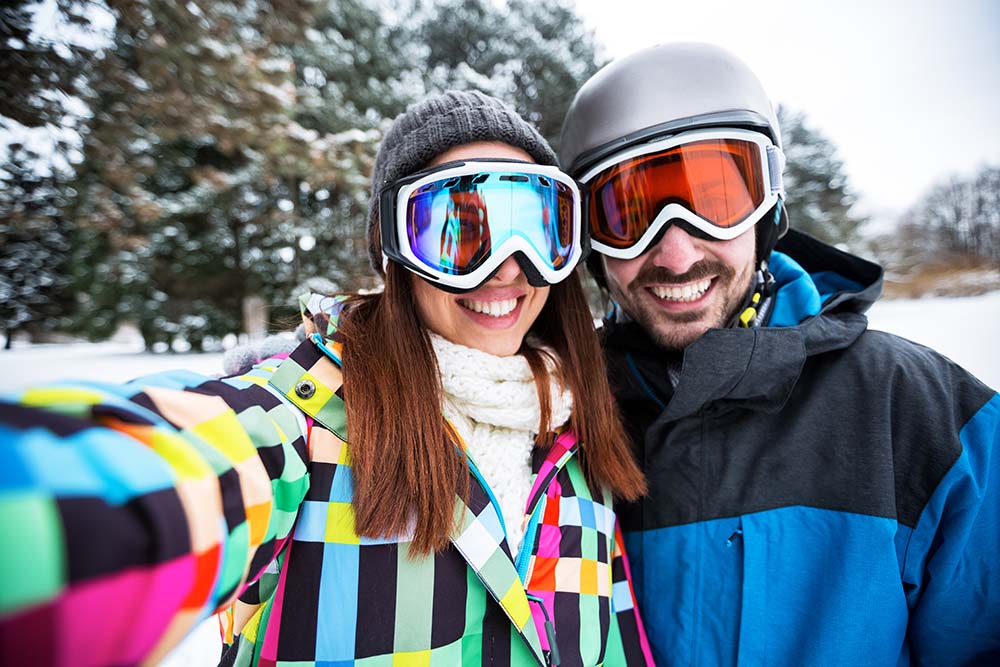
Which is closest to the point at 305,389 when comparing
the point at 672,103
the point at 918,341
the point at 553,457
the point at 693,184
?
the point at 553,457

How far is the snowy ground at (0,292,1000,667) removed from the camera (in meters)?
2.71

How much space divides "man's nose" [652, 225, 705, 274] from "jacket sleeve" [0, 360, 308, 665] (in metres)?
1.37

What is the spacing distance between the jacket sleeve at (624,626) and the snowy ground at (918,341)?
2.24m

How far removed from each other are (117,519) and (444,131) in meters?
1.15

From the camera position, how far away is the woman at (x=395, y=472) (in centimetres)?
49

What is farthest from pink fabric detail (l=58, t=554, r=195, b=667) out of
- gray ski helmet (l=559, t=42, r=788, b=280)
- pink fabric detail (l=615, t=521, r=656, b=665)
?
gray ski helmet (l=559, t=42, r=788, b=280)

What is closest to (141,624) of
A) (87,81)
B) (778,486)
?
(778,486)

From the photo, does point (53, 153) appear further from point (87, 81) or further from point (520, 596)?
point (520, 596)

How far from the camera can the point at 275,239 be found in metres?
11.0

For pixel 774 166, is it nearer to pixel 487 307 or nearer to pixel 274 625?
pixel 487 307

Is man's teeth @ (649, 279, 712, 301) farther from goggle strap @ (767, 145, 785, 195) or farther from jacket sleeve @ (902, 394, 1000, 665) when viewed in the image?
jacket sleeve @ (902, 394, 1000, 665)

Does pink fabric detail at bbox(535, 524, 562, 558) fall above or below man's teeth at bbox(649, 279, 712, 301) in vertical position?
below

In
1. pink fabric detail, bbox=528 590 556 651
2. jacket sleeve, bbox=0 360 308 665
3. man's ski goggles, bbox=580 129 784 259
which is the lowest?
pink fabric detail, bbox=528 590 556 651

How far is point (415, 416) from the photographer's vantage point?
1081 millimetres
